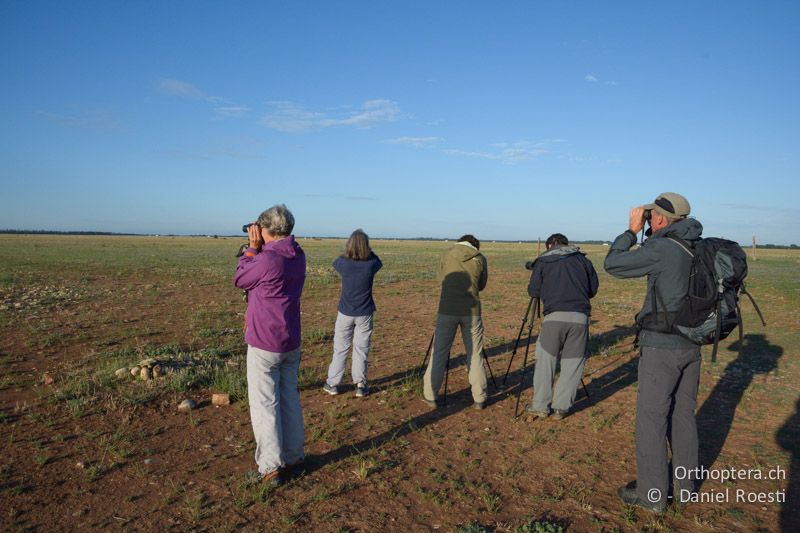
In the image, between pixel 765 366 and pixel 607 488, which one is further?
pixel 765 366

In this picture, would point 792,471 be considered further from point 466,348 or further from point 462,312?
point 462,312

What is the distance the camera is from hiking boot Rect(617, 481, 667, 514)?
3.94 metres

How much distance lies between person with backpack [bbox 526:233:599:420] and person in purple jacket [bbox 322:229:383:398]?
2186mm

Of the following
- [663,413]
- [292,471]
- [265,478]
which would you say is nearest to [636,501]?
[663,413]

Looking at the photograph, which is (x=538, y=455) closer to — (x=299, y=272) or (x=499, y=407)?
(x=499, y=407)

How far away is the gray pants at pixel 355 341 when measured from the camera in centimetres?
658

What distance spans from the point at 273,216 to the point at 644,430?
12.0ft

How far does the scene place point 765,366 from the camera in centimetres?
884

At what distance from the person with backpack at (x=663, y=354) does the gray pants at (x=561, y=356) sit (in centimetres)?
166

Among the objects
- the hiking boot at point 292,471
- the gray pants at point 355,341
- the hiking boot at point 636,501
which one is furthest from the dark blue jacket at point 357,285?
the hiking boot at point 636,501

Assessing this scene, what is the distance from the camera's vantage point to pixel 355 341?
21.7ft

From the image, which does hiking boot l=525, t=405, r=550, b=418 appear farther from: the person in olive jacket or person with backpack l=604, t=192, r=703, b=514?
person with backpack l=604, t=192, r=703, b=514

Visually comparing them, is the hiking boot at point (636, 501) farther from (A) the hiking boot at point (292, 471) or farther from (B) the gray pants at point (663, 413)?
(A) the hiking boot at point (292, 471)

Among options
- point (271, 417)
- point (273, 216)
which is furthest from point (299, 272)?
point (271, 417)
